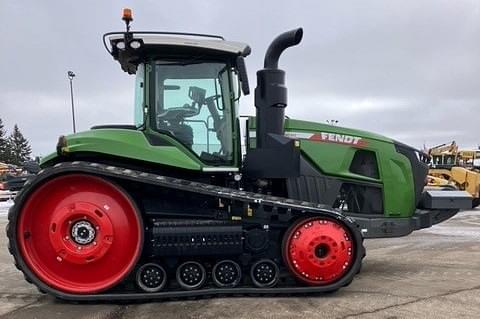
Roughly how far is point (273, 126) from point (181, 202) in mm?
1312

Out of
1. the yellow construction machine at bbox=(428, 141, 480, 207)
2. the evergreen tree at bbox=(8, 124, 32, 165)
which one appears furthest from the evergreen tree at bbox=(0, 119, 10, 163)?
the yellow construction machine at bbox=(428, 141, 480, 207)

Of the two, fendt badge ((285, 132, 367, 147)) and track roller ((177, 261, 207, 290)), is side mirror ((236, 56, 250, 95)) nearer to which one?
fendt badge ((285, 132, 367, 147))

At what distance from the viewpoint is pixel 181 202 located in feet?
18.3

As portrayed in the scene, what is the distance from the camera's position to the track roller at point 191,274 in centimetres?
529

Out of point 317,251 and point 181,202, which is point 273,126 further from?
point 317,251

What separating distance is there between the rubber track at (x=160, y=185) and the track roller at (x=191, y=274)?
0.10 m

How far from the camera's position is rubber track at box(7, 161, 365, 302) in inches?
203

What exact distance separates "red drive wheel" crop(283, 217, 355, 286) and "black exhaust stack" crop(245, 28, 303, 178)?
68cm

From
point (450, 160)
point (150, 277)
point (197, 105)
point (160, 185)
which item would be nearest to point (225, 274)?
point (150, 277)

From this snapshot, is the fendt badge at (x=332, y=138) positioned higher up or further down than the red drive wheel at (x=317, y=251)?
higher up

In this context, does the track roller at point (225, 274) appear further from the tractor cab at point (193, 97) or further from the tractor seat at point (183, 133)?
the tractor seat at point (183, 133)

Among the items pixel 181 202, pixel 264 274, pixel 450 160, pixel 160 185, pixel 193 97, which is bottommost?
pixel 264 274

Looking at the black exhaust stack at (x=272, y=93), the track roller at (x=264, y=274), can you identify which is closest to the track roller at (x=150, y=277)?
the track roller at (x=264, y=274)

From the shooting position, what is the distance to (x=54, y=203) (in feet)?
17.6
